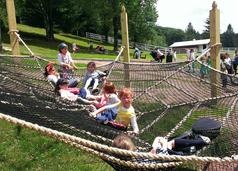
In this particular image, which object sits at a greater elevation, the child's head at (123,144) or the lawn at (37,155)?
the child's head at (123,144)

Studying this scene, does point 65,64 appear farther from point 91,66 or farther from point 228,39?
point 228,39

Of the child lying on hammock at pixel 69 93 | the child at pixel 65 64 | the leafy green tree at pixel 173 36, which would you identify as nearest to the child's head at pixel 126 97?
the child lying on hammock at pixel 69 93

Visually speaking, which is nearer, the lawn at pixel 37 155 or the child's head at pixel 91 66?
the lawn at pixel 37 155

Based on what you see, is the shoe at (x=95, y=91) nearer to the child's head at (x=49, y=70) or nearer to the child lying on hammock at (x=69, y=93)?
the child lying on hammock at (x=69, y=93)

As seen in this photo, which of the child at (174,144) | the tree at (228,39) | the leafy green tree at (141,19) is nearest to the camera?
the child at (174,144)

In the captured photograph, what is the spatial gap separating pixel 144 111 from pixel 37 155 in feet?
7.72

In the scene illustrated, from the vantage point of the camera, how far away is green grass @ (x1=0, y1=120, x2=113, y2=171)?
613 centimetres

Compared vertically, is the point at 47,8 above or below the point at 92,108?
above

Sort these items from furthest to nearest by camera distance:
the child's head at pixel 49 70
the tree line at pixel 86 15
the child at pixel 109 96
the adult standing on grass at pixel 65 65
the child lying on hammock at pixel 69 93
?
1. the tree line at pixel 86 15
2. the adult standing on grass at pixel 65 65
3. the child's head at pixel 49 70
4. the child lying on hammock at pixel 69 93
5. the child at pixel 109 96

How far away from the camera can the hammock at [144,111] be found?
4137mm

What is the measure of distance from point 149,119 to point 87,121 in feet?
6.63

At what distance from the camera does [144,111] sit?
8336 millimetres

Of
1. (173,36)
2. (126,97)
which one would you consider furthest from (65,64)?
(173,36)

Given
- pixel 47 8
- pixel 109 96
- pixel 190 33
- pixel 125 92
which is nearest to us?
pixel 125 92
